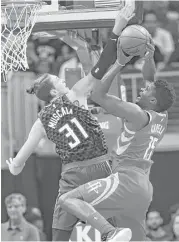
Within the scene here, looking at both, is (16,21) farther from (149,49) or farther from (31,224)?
(31,224)

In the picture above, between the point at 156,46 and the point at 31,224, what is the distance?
308cm

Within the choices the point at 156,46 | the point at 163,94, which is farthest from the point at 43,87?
the point at 156,46

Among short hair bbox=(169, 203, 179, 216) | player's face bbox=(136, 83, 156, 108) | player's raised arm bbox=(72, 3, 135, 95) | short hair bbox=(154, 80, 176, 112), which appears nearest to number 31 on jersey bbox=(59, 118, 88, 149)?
player's raised arm bbox=(72, 3, 135, 95)

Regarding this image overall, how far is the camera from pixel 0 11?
6918 mm

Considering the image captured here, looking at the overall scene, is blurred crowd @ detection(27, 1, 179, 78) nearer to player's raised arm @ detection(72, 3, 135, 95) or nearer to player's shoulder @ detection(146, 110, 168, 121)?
player's shoulder @ detection(146, 110, 168, 121)

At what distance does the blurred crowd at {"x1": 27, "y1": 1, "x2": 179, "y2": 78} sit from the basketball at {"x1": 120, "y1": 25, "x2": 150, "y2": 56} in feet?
11.7

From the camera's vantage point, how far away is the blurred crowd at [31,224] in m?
9.05

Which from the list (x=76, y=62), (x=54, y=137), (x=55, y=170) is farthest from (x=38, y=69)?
(x=54, y=137)

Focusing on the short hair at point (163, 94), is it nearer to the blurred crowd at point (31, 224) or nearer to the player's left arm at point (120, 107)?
the player's left arm at point (120, 107)

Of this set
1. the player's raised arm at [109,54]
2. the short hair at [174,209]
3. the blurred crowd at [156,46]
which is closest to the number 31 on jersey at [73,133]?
the player's raised arm at [109,54]

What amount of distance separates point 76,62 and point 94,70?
13.3 ft

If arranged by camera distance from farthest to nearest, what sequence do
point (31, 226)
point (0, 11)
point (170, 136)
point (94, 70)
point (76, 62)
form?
point (76, 62) < point (170, 136) < point (31, 226) < point (0, 11) < point (94, 70)

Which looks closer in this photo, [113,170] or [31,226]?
[113,170]

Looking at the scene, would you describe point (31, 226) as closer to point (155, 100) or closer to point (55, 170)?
point (55, 170)
